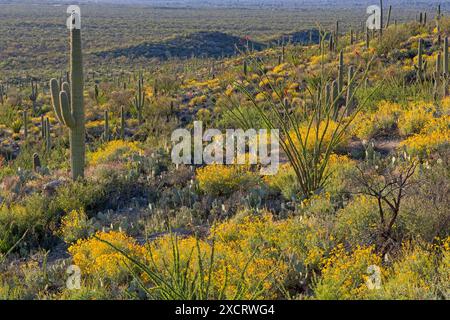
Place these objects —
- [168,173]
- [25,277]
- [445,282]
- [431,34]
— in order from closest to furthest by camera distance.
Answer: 1. [445,282]
2. [25,277]
3. [168,173]
4. [431,34]

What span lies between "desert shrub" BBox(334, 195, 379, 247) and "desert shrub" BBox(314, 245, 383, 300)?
0.64 feet

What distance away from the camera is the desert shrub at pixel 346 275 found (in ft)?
16.5

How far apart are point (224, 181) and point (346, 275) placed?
179 inches

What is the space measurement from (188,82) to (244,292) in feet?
78.3

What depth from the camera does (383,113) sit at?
12648mm

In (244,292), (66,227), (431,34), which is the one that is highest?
(431,34)

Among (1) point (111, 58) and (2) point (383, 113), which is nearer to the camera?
(2) point (383, 113)

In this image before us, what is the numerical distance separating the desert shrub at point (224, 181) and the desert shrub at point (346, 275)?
11.4ft

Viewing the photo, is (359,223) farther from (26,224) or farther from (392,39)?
(392,39)

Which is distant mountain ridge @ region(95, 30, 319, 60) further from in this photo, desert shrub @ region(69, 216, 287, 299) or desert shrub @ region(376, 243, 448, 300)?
desert shrub @ region(376, 243, 448, 300)

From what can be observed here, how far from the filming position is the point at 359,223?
645 cm

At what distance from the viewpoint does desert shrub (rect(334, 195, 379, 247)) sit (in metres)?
6.27

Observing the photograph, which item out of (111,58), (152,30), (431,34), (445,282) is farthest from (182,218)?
(152,30)

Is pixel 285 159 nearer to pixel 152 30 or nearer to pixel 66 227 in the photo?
pixel 66 227
